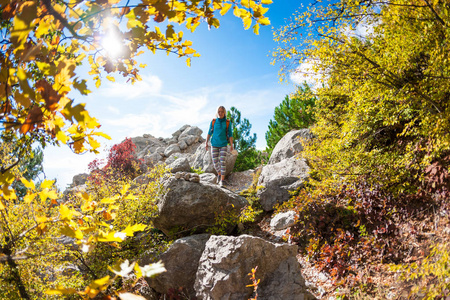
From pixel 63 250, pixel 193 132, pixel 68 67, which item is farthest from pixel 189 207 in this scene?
pixel 193 132

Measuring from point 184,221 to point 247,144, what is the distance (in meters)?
7.65

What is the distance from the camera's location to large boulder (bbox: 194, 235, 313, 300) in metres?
2.87

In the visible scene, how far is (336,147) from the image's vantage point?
14.6 feet

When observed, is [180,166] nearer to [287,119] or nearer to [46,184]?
[287,119]

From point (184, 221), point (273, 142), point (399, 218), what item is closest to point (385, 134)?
point (399, 218)

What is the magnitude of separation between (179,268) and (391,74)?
4272 mm

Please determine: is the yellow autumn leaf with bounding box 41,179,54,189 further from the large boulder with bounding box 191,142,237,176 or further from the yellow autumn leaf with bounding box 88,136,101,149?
the large boulder with bounding box 191,142,237,176

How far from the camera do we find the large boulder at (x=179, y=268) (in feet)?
12.3

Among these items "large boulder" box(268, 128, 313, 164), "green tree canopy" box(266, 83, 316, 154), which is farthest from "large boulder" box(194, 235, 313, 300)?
"green tree canopy" box(266, 83, 316, 154)

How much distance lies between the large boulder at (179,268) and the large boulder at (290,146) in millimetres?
5401

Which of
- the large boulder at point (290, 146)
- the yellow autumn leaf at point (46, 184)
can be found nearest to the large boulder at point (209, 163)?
the large boulder at point (290, 146)

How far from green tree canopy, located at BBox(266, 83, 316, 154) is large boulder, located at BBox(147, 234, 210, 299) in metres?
7.99

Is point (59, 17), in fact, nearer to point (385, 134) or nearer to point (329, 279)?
point (329, 279)

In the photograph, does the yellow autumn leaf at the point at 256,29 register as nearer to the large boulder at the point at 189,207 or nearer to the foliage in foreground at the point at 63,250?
the foliage in foreground at the point at 63,250
